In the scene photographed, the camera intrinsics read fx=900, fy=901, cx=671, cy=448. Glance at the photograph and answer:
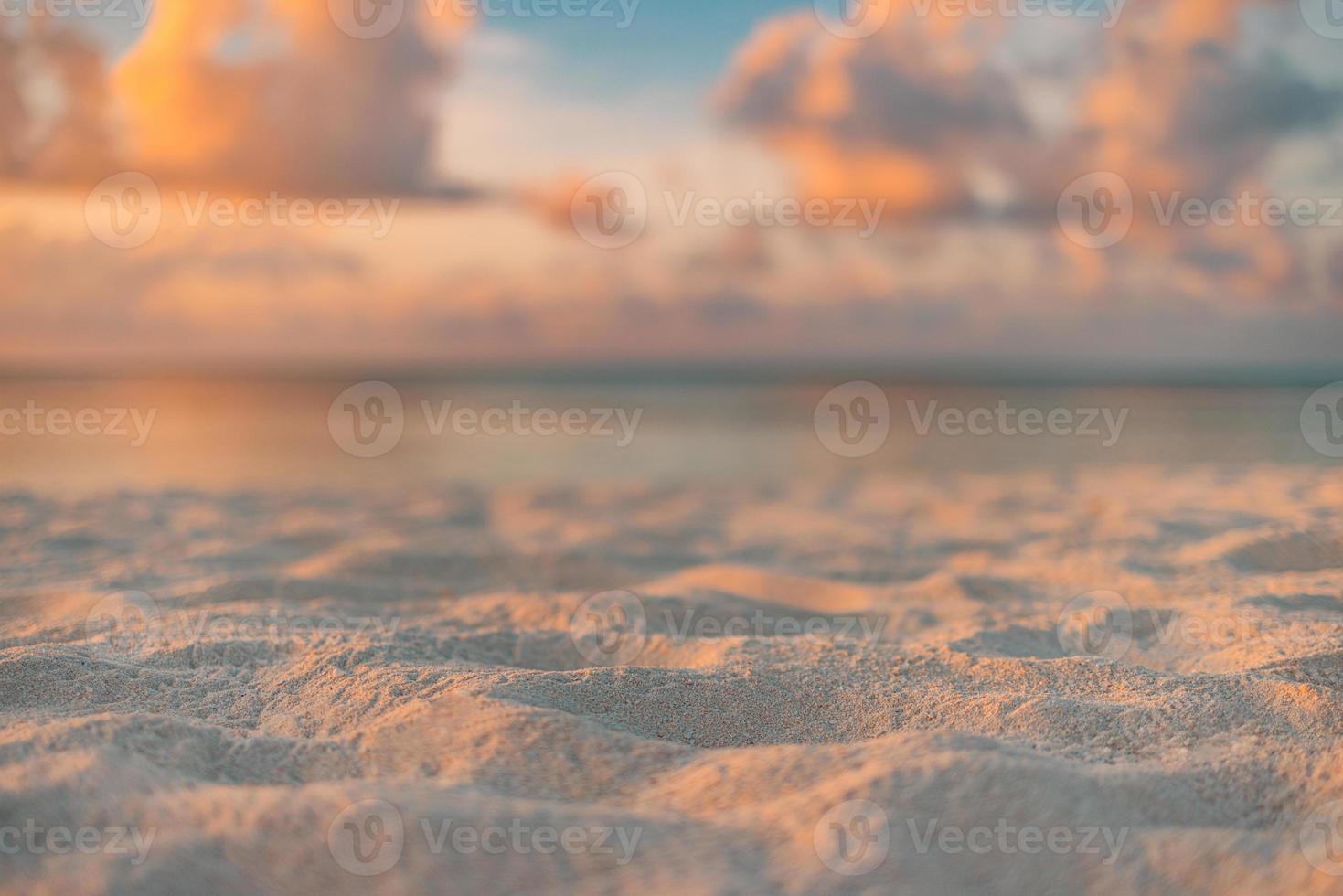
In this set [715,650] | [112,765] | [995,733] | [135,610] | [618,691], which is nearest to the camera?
[112,765]

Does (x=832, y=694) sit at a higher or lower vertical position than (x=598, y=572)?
lower

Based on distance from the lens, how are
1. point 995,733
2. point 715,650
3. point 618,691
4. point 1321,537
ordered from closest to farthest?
1. point 995,733
2. point 618,691
3. point 715,650
4. point 1321,537

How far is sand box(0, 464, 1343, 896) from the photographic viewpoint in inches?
55.9

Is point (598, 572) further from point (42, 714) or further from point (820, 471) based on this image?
point (820, 471)

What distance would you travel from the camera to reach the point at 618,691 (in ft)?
6.96

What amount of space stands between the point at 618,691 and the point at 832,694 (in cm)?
52

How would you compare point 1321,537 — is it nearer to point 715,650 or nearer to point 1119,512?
point 1119,512

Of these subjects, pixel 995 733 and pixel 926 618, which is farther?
pixel 926 618

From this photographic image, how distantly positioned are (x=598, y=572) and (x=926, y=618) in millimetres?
1508

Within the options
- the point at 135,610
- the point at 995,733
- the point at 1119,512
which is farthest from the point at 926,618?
the point at 135,610

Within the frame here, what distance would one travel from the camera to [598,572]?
13.4ft

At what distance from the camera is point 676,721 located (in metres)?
2.02

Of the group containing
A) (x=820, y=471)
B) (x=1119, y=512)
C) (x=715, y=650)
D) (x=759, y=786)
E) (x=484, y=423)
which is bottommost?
(x=759, y=786)

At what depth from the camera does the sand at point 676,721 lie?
55.9 inches
